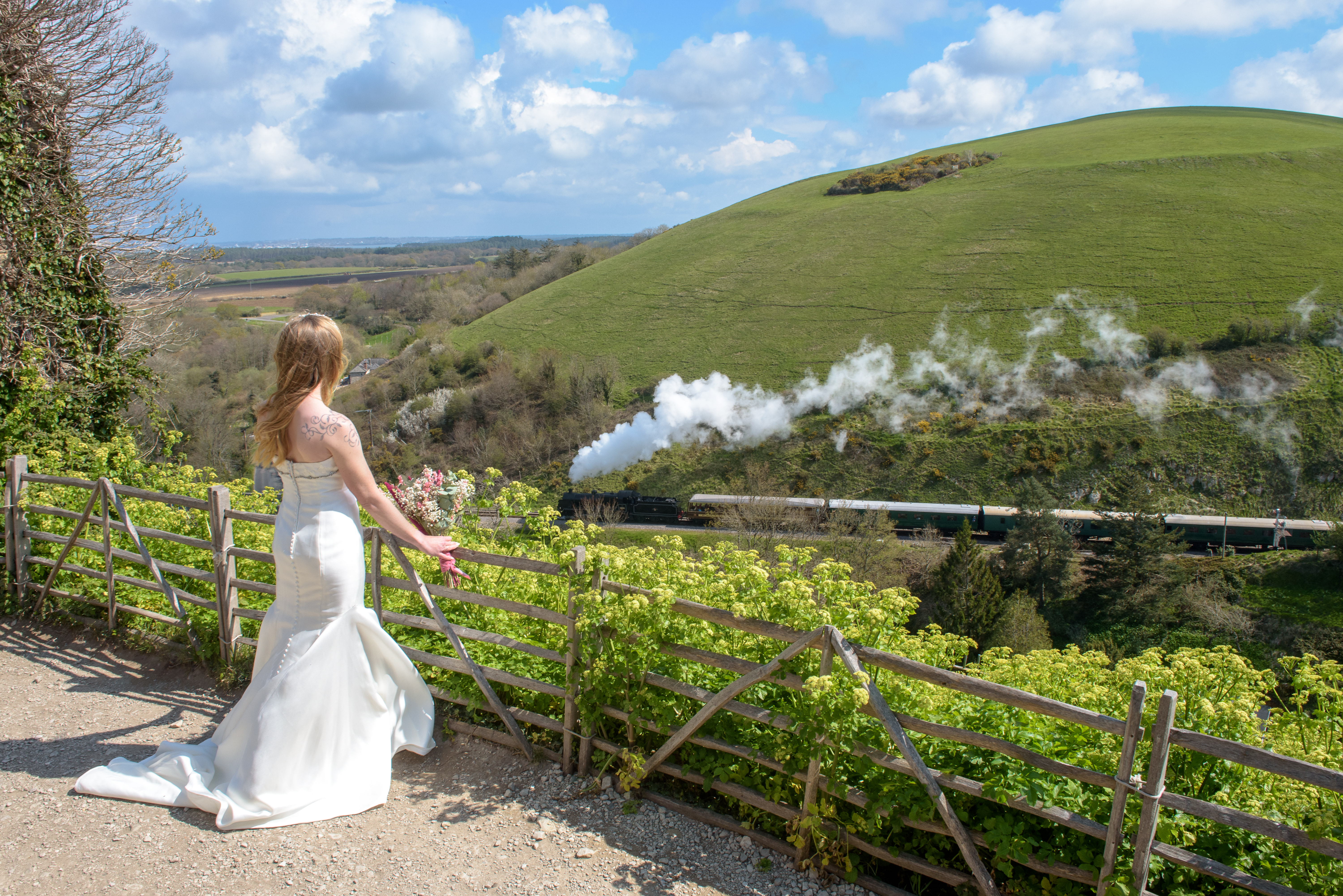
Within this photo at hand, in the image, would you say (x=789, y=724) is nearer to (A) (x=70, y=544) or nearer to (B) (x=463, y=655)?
(B) (x=463, y=655)

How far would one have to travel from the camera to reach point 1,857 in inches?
139

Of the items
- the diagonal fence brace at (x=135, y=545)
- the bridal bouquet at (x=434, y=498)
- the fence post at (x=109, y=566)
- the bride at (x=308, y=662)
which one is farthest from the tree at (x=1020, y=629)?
the bride at (x=308, y=662)

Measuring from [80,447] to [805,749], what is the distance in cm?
866

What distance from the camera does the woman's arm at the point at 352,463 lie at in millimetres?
3635

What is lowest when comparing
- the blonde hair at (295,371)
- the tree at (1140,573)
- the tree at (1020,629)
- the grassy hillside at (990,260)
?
the tree at (1020,629)

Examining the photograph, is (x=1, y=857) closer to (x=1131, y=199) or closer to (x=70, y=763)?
(x=70, y=763)

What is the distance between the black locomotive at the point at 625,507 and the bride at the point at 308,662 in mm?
35552

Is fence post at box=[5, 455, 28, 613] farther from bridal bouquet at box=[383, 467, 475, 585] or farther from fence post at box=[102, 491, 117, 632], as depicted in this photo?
bridal bouquet at box=[383, 467, 475, 585]

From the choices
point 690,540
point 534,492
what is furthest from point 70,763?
point 690,540

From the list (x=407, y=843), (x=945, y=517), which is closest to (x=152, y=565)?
(x=407, y=843)

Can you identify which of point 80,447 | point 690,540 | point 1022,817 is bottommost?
point 690,540

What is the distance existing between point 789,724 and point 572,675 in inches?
51.4

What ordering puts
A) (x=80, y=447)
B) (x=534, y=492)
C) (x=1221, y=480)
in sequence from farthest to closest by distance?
(x=1221, y=480) < (x=80, y=447) < (x=534, y=492)

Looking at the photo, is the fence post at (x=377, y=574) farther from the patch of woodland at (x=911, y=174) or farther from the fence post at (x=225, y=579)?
the patch of woodland at (x=911, y=174)
